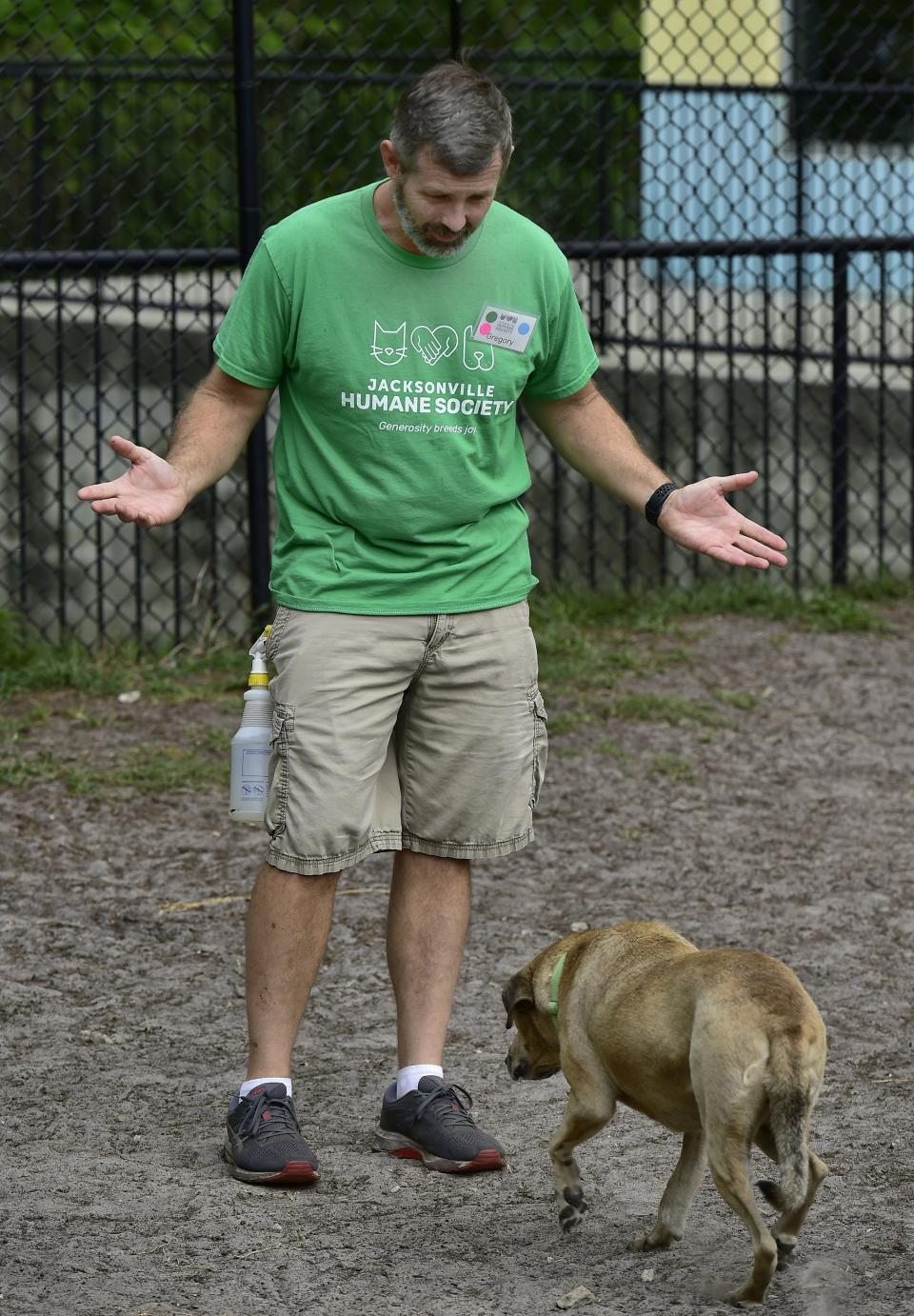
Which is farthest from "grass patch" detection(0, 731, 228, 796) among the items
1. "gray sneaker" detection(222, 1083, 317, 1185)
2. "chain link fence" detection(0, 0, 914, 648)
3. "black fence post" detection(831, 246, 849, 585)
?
"black fence post" detection(831, 246, 849, 585)

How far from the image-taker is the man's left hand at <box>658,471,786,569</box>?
11.5 feet

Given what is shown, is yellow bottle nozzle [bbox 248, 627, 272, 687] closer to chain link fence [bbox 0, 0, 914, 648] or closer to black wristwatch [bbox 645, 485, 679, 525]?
black wristwatch [bbox 645, 485, 679, 525]

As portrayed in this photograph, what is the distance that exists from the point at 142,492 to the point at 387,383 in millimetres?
499

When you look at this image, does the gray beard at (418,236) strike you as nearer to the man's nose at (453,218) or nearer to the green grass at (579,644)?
the man's nose at (453,218)

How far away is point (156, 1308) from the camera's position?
2.91 meters

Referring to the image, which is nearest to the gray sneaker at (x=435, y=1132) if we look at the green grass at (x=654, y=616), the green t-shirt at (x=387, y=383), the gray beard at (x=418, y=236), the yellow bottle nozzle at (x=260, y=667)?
the yellow bottle nozzle at (x=260, y=667)

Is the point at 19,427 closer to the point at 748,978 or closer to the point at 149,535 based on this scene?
the point at 149,535

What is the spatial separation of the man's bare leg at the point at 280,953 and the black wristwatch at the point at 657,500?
3.12 feet

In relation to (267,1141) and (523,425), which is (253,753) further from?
(523,425)

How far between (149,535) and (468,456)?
4.65 m

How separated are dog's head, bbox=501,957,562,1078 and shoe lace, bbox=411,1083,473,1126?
14cm

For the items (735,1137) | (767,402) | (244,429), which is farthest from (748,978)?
(767,402)

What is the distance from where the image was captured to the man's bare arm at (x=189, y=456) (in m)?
3.32

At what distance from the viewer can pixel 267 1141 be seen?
3.39 m
